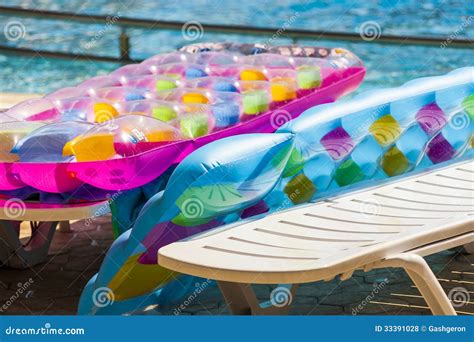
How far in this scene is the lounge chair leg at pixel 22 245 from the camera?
4.48 meters

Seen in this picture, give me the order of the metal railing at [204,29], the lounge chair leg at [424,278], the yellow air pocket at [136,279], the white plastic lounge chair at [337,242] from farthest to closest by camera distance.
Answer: the metal railing at [204,29], the yellow air pocket at [136,279], the lounge chair leg at [424,278], the white plastic lounge chair at [337,242]

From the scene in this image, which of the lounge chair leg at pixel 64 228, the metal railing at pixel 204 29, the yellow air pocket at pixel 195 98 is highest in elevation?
the metal railing at pixel 204 29

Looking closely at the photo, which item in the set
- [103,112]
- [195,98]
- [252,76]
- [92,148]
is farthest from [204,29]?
[92,148]

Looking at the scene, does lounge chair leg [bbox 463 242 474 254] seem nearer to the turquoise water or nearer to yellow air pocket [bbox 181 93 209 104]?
yellow air pocket [bbox 181 93 209 104]

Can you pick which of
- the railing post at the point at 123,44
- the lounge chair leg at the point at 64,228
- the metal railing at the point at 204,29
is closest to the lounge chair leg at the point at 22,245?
the lounge chair leg at the point at 64,228

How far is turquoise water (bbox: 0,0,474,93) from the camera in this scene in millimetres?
15227

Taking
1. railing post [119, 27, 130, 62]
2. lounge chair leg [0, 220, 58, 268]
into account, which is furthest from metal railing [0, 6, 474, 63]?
lounge chair leg [0, 220, 58, 268]

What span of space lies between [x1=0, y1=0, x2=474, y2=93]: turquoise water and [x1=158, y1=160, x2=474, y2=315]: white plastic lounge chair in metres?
10.8

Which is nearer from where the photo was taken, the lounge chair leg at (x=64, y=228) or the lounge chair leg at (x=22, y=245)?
the lounge chair leg at (x=22, y=245)

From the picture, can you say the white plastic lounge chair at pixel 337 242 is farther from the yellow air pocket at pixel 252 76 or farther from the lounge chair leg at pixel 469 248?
the yellow air pocket at pixel 252 76

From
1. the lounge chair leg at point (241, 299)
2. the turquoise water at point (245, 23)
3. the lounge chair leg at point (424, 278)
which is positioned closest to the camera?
the lounge chair leg at point (424, 278)
